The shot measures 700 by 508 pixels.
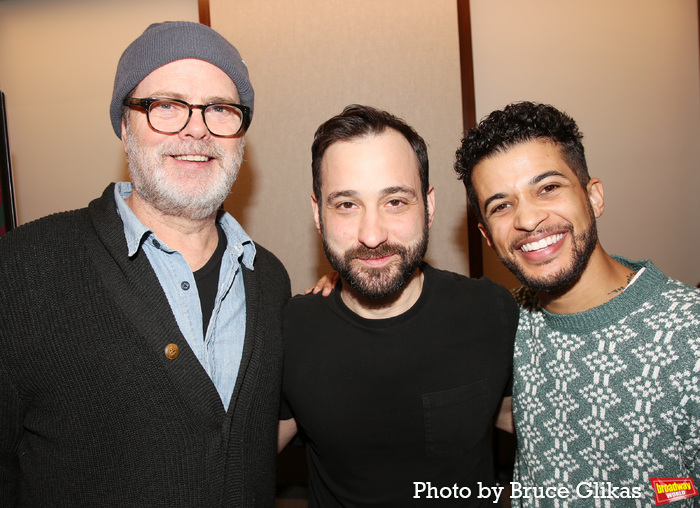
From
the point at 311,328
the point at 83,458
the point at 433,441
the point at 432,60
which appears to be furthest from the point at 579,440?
the point at 432,60

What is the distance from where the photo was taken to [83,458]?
3.75 feet

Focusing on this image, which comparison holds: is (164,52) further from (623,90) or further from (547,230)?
(623,90)

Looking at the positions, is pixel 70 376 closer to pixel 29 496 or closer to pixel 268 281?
pixel 29 496

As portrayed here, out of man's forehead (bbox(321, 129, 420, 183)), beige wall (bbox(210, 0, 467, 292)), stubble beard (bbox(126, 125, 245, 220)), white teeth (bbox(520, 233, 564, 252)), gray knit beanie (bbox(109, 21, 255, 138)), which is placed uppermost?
beige wall (bbox(210, 0, 467, 292))

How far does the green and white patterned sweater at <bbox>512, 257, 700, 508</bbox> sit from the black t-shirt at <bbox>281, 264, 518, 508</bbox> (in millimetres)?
186

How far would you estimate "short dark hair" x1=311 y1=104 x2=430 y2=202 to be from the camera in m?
1.60

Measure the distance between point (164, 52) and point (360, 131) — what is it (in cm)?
75

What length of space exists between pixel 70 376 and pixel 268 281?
72 centimetres

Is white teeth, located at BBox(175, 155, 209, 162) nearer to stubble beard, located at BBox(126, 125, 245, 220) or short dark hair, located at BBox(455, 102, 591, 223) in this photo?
stubble beard, located at BBox(126, 125, 245, 220)

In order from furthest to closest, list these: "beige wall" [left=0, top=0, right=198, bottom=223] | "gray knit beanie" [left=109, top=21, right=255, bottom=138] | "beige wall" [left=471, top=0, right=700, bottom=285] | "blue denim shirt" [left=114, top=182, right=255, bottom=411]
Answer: "beige wall" [left=0, top=0, right=198, bottom=223], "beige wall" [left=471, top=0, right=700, bottom=285], "gray knit beanie" [left=109, top=21, right=255, bottom=138], "blue denim shirt" [left=114, top=182, right=255, bottom=411]

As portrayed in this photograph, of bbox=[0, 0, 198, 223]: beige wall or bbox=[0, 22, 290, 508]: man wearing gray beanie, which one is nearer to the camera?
bbox=[0, 22, 290, 508]: man wearing gray beanie

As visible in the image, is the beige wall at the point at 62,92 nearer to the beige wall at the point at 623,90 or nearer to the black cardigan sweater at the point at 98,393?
the black cardigan sweater at the point at 98,393

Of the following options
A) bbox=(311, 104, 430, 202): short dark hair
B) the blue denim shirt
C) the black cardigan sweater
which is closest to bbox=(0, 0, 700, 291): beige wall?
bbox=(311, 104, 430, 202): short dark hair

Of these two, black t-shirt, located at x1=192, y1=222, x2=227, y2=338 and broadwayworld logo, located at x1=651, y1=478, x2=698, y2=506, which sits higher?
black t-shirt, located at x1=192, y1=222, x2=227, y2=338
